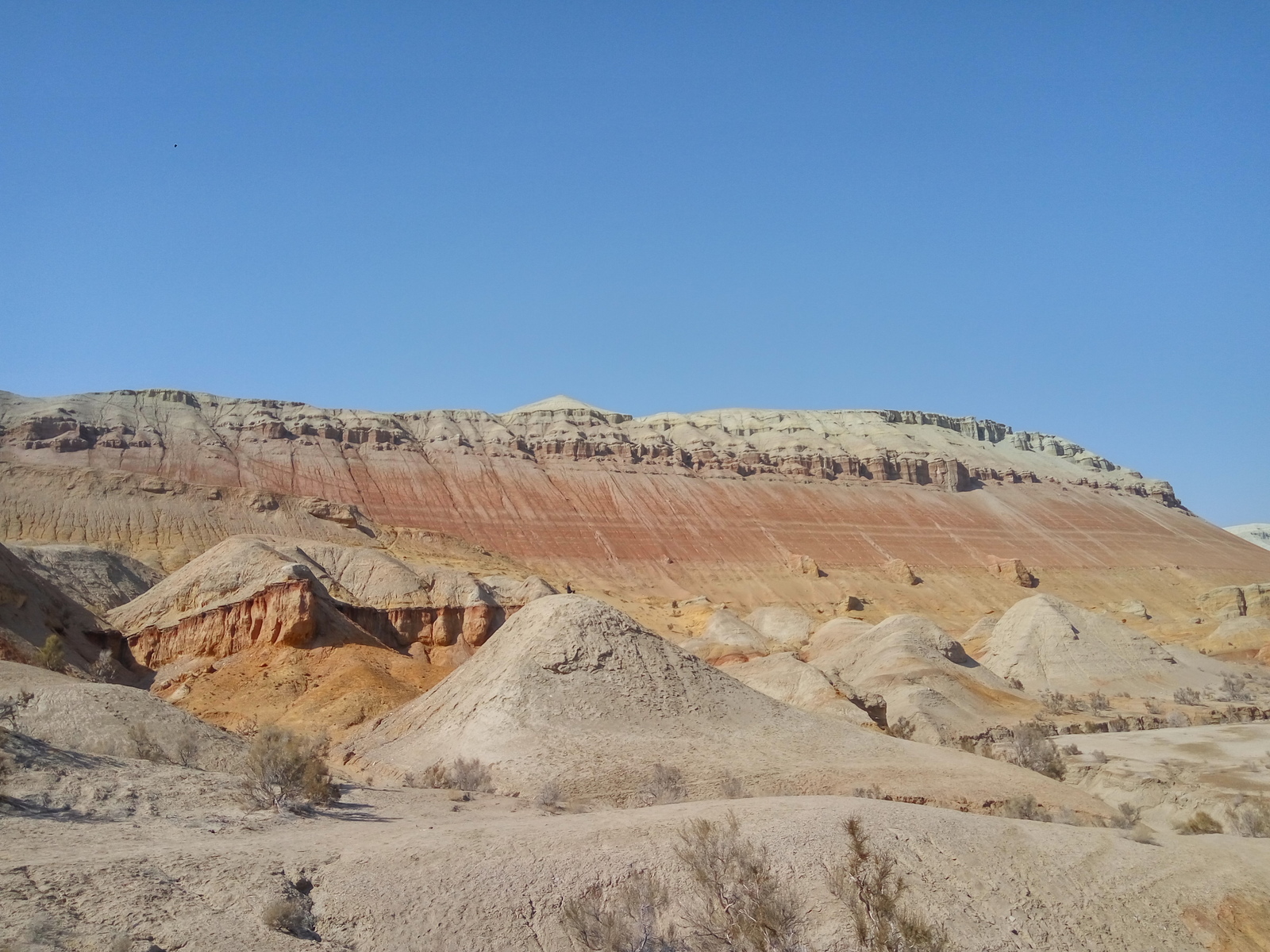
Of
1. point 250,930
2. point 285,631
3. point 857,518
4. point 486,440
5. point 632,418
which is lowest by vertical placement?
point 250,930

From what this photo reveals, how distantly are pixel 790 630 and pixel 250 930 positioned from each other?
156 feet

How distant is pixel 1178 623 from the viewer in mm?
66938

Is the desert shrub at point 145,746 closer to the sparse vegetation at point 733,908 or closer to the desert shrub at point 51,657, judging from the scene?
the sparse vegetation at point 733,908

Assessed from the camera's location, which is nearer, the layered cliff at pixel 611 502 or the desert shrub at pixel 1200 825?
the desert shrub at pixel 1200 825

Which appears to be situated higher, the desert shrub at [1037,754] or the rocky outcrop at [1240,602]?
the rocky outcrop at [1240,602]

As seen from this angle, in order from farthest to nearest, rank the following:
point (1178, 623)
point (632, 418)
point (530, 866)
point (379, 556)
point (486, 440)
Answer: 1. point (632, 418)
2. point (486, 440)
3. point (1178, 623)
4. point (379, 556)
5. point (530, 866)

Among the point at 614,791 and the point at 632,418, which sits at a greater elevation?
the point at 632,418

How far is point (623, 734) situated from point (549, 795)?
387 centimetres

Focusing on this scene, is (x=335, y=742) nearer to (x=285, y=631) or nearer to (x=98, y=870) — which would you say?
(x=285, y=631)

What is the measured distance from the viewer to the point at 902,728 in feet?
88.8

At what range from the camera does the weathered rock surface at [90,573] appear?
37375 millimetres

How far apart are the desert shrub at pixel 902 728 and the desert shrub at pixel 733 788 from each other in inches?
430

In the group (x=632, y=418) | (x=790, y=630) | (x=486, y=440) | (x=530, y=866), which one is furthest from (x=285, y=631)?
(x=632, y=418)

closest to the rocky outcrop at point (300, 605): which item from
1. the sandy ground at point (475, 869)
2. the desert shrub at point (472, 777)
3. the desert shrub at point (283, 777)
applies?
the desert shrub at point (472, 777)
